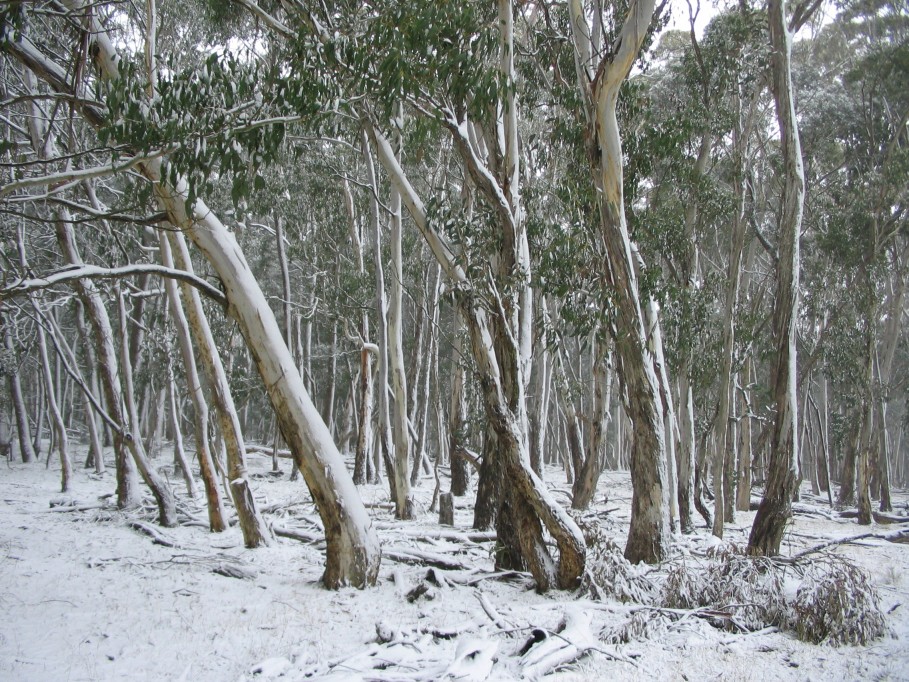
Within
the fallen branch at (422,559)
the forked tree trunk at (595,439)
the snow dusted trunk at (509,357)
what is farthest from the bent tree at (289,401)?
the forked tree trunk at (595,439)

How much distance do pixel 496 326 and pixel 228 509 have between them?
19.9 ft

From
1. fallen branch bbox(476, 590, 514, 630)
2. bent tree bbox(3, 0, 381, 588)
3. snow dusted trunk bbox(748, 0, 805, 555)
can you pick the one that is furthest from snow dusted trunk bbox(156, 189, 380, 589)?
snow dusted trunk bbox(748, 0, 805, 555)

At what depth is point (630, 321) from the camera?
704 cm

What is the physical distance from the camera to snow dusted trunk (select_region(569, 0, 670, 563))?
22.6ft

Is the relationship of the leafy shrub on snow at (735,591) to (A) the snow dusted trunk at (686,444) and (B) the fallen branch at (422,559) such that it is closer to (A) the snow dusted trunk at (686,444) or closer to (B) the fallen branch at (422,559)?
(B) the fallen branch at (422,559)

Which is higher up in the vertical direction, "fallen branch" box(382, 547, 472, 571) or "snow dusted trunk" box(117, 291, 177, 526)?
"snow dusted trunk" box(117, 291, 177, 526)

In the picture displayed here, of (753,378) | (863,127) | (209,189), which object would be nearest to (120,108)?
(209,189)

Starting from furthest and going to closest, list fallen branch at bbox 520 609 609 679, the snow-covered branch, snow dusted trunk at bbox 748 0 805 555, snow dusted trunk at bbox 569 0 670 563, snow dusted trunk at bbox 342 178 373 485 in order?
snow dusted trunk at bbox 342 178 373 485 → snow dusted trunk at bbox 569 0 670 563 → snow dusted trunk at bbox 748 0 805 555 → the snow-covered branch → fallen branch at bbox 520 609 609 679

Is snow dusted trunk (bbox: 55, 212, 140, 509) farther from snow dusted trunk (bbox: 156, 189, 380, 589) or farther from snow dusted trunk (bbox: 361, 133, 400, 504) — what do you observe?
snow dusted trunk (bbox: 156, 189, 380, 589)

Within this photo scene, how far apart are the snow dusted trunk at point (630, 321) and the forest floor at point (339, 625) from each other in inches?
18.6

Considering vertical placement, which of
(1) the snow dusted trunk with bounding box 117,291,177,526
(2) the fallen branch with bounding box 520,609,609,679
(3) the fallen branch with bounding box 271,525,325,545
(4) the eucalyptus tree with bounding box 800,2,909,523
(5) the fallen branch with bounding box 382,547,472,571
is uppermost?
(4) the eucalyptus tree with bounding box 800,2,909,523

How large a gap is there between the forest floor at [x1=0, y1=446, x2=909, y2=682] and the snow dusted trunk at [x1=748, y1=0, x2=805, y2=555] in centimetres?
82

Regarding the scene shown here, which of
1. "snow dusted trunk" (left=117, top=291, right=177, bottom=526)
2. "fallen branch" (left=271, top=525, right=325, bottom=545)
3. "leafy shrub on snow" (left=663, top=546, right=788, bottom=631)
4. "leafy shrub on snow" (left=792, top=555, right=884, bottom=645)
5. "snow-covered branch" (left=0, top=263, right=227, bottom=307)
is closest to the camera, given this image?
"snow-covered branch" (left=0, top=263, right=227, bottom=307)

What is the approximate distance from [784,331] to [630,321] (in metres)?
1.55
